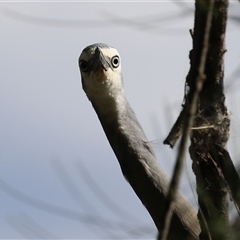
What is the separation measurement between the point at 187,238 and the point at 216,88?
47.5 inches

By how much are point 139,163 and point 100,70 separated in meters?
0.70

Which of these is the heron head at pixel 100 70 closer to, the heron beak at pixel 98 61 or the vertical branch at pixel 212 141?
the heron beak at pixel 98 61

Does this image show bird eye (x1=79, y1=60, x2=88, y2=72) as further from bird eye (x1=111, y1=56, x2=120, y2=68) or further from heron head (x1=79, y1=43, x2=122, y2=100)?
bird eye (x1=111, y1=56, x2=120, y2=68)

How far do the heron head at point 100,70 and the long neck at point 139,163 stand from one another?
81mm

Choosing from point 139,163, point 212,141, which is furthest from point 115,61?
point 212,141

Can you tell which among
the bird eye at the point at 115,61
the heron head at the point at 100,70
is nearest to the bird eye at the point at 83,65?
the heron head at the point at 100,70

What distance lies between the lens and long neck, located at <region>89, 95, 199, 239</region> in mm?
3314

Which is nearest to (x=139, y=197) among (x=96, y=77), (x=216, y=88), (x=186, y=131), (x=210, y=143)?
(x=96, y=77)

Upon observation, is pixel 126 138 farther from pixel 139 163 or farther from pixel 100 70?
pixel 100 70

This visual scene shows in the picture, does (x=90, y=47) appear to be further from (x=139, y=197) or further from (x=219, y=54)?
(x=219, y=54)

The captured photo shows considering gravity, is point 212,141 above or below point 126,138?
above

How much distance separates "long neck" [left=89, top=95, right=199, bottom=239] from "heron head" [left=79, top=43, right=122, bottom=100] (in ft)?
0.27

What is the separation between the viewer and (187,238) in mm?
3227

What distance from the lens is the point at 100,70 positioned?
12.7ft
